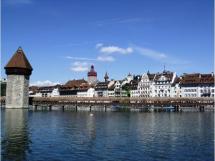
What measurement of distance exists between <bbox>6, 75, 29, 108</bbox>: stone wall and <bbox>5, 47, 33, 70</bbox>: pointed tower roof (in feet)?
8.00

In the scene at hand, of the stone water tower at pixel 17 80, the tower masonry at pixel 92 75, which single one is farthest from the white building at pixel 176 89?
the tower masonry at pixel 92 75

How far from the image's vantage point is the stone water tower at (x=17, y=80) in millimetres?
87938

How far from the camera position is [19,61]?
3489 inches

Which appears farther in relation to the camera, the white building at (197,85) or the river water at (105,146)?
the white building at (197,85)

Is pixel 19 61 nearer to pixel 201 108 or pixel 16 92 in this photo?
pixel 16 92

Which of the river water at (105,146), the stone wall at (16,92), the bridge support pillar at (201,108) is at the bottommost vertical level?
the river water at (105,146)

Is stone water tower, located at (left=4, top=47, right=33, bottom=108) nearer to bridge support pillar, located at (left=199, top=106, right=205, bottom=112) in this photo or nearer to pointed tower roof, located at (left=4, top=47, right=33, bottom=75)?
pointed tower roof, located at (left=4, top=47, right=33, bottom=75)

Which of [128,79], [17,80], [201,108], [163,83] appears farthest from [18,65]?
[128,79]

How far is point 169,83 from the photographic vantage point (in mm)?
119688

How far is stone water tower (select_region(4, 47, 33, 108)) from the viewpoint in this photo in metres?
87.9

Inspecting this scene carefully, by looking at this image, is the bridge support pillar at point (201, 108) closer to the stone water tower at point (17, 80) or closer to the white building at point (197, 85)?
the white building at point (197, 85)

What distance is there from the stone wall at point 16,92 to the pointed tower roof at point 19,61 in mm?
2439

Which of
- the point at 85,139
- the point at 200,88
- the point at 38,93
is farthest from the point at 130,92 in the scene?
the point at 85,139

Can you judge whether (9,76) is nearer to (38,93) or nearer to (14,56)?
(14,56)
